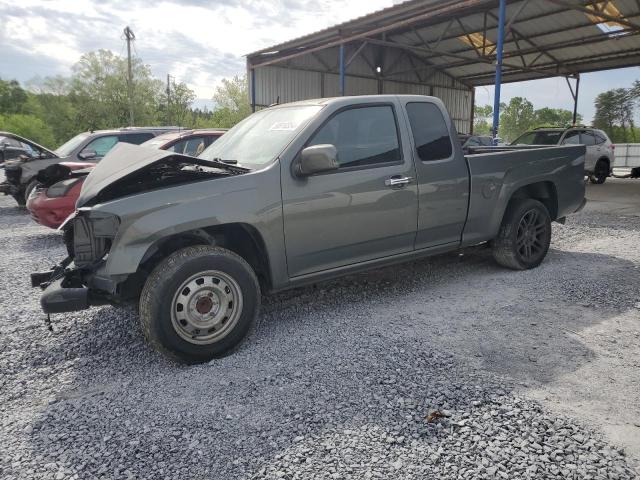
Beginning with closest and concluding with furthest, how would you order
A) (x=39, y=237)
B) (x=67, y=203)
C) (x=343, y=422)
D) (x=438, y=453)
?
(x=438, y=453) < (x=343, y=422) < (x=67, y=203) < (x=39, y=237)

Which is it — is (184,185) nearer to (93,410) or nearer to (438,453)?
(93,410)

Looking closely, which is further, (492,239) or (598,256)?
(598,256)

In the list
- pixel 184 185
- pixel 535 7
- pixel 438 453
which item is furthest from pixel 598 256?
pixel 535 7

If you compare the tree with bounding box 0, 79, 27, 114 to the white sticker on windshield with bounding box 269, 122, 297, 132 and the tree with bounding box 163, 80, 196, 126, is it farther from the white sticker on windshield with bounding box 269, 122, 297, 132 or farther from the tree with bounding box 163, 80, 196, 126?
the white sticker on windshield with bounding box 269, 122, 297, 132

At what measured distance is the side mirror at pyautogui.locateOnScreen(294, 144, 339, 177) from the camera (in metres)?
3.45

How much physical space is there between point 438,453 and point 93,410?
194cm

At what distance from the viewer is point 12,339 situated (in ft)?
12.3

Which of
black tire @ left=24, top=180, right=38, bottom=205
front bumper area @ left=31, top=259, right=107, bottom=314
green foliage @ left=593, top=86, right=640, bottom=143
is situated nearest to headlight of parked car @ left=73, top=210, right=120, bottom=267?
front bumper area @ left=31, top=259, right=107, bottom=314

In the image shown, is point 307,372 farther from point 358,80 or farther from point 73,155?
point 358,80

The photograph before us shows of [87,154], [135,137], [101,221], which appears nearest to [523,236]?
[101,221]

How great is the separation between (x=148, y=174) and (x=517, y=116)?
277ft

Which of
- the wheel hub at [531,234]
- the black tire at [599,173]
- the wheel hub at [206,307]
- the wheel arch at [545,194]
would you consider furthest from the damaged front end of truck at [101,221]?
the black tire at [599,173]

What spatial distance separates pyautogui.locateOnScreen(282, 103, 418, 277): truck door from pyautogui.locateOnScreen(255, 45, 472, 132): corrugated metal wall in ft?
59.4

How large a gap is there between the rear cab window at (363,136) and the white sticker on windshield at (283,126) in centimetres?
24
